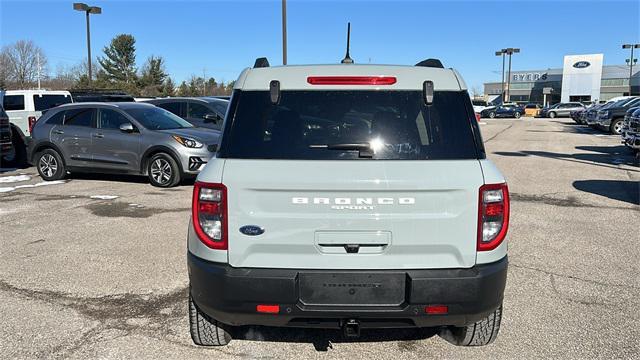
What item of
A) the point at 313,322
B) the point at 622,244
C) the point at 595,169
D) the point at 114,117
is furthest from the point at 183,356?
the point at 595,169

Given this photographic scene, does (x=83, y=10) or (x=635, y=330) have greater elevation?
(x=83, y=10)

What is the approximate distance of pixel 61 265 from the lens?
5.01 meters

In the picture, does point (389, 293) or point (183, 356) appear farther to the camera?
point (183, 356)

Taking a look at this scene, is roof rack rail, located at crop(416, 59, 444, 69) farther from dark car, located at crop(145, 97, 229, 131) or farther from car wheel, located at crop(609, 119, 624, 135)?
car wheel, located at crop(609, 119, 624, 135)

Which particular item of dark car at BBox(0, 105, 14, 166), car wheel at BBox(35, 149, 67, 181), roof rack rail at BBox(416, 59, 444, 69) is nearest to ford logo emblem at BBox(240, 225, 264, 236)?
roof rack rail at BBox(416, 59, 444, 69)

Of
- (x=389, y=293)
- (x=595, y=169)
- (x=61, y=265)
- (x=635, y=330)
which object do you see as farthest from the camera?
(x=595, y=169)

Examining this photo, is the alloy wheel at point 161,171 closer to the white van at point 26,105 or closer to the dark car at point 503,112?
the white van at point 26,105

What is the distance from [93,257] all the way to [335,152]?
3671 millimetres

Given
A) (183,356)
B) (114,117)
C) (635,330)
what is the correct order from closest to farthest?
(183,356) < (635,330) < (114,117)

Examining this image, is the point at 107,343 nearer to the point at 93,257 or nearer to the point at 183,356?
the point at 183,356

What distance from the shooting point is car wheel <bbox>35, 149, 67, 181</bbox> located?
10.1 meters

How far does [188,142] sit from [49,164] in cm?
329

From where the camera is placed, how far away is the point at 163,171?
930 centimetres

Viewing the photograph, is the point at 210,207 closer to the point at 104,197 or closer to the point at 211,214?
the point at 211,214
